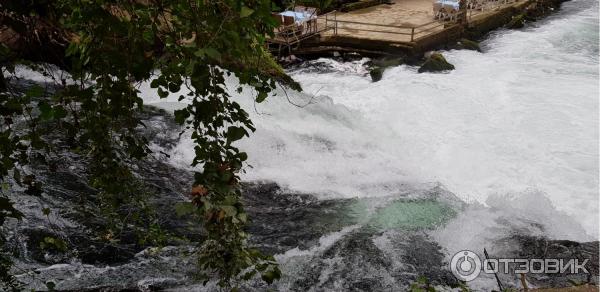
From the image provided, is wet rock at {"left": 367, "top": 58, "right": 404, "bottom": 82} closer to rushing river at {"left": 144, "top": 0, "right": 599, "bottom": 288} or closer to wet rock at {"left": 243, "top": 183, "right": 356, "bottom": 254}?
rushing river at {"left": 144, "top": 0, "right": 599, "bottom": 288}

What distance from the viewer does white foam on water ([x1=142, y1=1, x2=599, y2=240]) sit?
699cm

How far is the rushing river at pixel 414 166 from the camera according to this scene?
526 cm

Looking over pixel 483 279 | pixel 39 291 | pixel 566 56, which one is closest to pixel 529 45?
pixel 566 56

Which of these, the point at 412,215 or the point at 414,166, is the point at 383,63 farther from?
the point at 412,215

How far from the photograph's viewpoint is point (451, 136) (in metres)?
8.98

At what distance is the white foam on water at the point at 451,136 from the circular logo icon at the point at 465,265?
130 cm

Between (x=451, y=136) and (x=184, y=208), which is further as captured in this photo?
(x=451, y=136)

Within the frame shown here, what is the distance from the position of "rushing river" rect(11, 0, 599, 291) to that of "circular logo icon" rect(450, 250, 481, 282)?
11cm

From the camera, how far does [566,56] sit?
13773 millimetres

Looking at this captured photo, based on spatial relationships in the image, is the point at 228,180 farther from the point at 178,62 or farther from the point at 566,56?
the point at 566,56

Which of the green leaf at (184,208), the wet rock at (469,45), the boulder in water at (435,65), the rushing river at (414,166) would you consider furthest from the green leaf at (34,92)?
the wet rock at (469,45)

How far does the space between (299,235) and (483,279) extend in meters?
2.13

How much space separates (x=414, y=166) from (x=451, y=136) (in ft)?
5.57

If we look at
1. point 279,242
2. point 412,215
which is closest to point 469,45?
point 412,215
